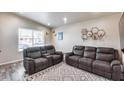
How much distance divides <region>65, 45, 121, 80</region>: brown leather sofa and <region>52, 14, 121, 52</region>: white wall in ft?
1.52

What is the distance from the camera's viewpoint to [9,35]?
4340 mm

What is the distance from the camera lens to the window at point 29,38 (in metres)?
5.06

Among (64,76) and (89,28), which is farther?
(89,28)

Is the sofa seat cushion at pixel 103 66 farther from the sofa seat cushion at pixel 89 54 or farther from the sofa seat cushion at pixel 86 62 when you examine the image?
the sofa seat cushion at pixel 89 54

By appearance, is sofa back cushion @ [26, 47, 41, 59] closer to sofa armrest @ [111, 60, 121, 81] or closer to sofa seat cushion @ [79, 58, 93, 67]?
sofa seat cushion @ [79, 58, 93, 67]

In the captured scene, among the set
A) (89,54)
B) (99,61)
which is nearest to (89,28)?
(89,54)

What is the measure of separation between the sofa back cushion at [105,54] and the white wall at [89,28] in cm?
41

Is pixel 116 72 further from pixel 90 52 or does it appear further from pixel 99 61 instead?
pixel 90 52

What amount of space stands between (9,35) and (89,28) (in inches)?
168

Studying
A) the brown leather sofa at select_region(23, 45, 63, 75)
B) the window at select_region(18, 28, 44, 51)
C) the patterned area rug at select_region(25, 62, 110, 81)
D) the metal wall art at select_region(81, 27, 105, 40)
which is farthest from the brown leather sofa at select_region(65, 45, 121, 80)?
the window at select_region(18, 28, 44, 51)

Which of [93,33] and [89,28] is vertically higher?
[89,28]
